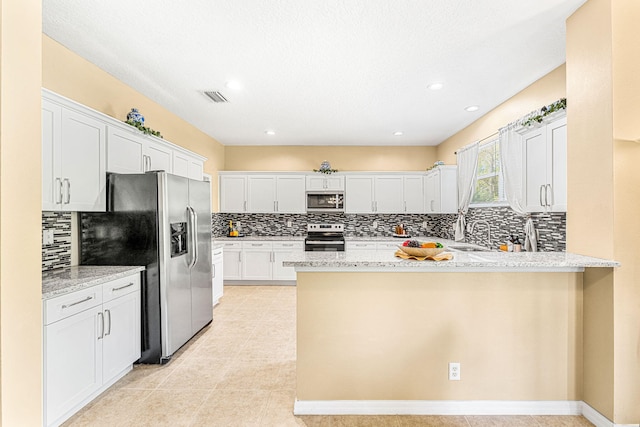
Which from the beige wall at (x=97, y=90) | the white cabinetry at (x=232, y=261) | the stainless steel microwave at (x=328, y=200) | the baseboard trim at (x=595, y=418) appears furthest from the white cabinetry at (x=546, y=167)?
the white cabinetry at (x=232, y=261)

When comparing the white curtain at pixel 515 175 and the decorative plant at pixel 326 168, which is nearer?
the white curtain at pixel 515 175

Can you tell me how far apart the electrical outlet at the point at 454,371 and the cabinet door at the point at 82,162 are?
308 centimetres

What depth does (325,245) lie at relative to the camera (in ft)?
19.5

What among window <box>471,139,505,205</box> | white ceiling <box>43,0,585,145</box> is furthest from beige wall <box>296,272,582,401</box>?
window <box>471,139,505,205</box>

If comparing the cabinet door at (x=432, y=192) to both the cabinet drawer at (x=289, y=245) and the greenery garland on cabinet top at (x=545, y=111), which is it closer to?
the cabinet drawer at (x=289, y=245)

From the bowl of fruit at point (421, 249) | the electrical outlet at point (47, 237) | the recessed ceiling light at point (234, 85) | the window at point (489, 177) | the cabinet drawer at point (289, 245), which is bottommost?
the cabinet drawer at point (289, 245)

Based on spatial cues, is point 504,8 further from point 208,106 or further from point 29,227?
point 208,106

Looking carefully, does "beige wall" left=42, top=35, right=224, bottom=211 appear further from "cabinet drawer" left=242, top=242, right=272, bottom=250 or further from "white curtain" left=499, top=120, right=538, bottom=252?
"white curtain" left=499, top=120, right=538, bottom=252

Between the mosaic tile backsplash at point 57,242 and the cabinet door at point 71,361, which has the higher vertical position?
the mosaic tile backsplash at point 57,242

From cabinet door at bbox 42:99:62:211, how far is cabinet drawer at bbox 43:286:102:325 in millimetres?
649

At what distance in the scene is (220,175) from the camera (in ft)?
20.9

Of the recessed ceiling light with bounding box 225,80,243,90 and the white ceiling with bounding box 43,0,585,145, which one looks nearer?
the white ceiling with bounding box 43,0,585,145

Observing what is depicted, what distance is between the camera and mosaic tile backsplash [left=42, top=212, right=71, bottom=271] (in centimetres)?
259

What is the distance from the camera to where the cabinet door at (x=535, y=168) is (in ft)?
9.01
